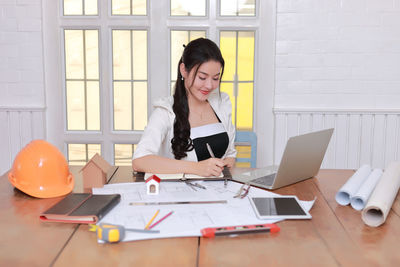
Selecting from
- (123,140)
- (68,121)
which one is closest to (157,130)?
(123,140)

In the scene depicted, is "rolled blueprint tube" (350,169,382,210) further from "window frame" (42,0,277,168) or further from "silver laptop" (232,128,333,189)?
"window frame" (42,0,277,168)

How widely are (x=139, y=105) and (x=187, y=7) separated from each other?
957 millimetres

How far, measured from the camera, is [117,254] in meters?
1.12

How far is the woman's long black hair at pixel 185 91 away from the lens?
7.22ft

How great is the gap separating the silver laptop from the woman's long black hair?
1.55 ft

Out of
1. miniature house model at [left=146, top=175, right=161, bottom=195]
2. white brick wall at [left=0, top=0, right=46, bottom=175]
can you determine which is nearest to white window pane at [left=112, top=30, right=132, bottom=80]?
white brick wall at [left=0, top=0, right=46, bottom=175]

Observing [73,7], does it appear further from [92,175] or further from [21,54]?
[92,175]

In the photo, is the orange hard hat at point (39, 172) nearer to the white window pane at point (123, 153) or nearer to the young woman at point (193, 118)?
the young woman at point (193, 118)

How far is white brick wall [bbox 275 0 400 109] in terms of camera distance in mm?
3408

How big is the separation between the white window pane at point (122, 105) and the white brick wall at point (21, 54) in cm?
62

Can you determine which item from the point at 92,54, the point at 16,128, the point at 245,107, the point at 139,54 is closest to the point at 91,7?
the point at 92,54

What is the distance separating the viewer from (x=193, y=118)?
7.82 ft

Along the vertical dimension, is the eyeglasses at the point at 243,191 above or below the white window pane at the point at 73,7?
below

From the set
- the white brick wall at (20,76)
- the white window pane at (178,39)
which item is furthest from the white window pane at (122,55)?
the white brick wall at (20,76)
